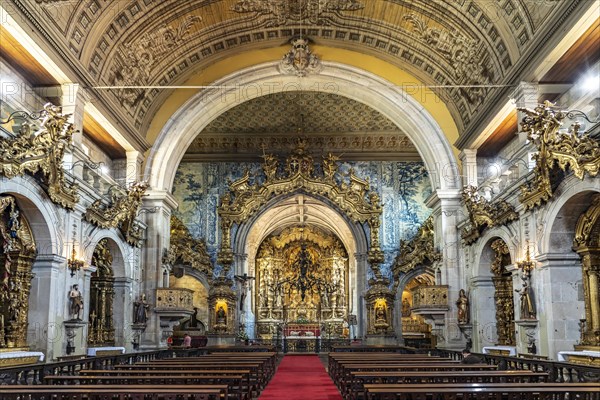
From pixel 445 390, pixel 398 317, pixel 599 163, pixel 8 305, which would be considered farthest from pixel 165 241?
pixel 445 390

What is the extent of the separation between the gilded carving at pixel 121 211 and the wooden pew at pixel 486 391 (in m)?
10.7

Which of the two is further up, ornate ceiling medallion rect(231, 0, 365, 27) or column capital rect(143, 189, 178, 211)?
ornate ceiling medallion rect(231, 0, 365, 27)

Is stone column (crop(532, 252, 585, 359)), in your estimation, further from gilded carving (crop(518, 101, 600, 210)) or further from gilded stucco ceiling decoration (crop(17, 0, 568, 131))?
gilded stucco ceiling decoration (crop(17, 0, 568, 131))

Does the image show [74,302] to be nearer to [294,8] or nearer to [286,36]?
[294,8]

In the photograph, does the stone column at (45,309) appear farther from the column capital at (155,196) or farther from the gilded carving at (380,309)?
the gilded carving at (380,309)

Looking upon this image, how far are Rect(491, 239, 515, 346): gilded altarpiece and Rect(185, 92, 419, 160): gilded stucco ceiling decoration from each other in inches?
389

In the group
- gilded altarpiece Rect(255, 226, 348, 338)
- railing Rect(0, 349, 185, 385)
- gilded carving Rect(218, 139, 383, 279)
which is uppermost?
gilded carving Rect(218, 139, 383, 279)

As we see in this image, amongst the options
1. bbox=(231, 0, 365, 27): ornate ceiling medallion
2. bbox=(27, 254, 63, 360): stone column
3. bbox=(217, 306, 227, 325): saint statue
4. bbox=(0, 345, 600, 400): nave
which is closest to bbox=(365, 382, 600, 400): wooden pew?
bbox=(0, 345, 600, 400): nave

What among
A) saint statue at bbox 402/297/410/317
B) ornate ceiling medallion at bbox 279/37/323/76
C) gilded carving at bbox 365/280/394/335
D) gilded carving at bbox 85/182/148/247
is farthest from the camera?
saint statue at bbox 402/297/410/317

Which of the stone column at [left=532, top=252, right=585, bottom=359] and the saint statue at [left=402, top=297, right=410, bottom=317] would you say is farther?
the saint statue at [left=402, top=297, right=410, bottom=317]

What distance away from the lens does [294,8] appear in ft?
64.2

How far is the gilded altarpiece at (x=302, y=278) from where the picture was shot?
115 feet

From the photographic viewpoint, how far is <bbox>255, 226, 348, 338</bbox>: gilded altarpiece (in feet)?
115

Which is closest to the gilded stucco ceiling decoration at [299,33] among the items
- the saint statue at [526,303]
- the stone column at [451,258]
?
the stone column at [451,258]
